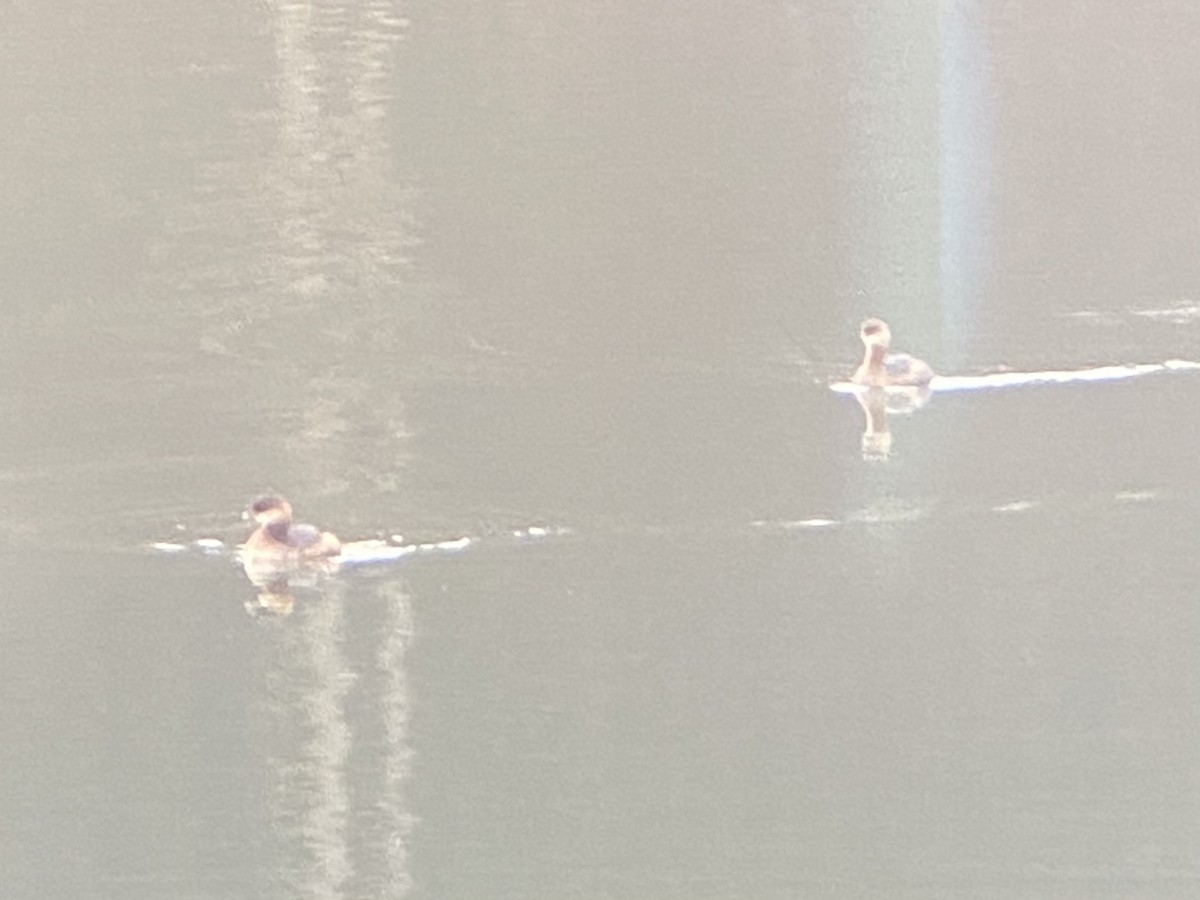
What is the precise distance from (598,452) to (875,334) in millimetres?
677

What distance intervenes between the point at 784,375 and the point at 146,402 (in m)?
1.26

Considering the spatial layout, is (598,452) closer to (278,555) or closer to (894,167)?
(278,555)

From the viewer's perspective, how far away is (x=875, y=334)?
3959 mm

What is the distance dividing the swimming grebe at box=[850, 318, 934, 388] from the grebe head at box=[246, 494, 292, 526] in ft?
4.14

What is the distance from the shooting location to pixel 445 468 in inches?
141

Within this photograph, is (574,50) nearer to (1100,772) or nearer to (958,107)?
(958,107)

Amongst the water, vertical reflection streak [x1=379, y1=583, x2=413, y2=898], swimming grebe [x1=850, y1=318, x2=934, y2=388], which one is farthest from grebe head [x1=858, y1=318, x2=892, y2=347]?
vertical reflection streak [x1=379, y1=583, x2=413, y2=898]

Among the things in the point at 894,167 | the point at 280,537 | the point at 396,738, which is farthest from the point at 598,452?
the point at 894,167

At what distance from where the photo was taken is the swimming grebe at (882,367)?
3949mm

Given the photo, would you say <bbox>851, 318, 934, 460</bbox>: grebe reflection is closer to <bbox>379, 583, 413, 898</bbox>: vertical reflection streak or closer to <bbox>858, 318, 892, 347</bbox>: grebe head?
<bbox>858, 318, 892, 347</bbox>: grebe head

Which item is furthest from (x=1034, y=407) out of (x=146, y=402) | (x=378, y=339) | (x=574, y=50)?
(x=574, y=50)

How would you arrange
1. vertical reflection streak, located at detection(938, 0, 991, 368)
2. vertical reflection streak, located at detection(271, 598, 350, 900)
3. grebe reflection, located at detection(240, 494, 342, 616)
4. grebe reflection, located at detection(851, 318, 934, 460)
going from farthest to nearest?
vertical reflection streak, located at detection(938, 0, 991, 368) < grebe reflection, located at detection(851, 318, 934, 460) < grebe reflection, located at detection(240, 494, 342, 616) < vertical reflection streak, located at detection(271, 598, 350, 900)

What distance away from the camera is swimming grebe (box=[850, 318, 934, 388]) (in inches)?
155

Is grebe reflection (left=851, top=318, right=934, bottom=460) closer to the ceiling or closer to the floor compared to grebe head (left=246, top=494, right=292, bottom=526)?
closer to the ceiling
